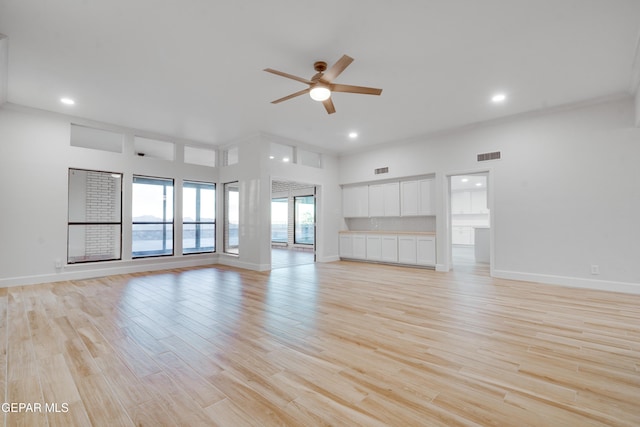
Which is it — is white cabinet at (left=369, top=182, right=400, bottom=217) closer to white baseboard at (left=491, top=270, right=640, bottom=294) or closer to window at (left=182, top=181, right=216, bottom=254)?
white baseboard at (left=491, top=270, right=640, bottom=294)

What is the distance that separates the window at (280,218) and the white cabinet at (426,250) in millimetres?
7072

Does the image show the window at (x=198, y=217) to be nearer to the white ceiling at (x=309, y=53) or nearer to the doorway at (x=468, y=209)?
the white ceiling at (x=309, y=53)

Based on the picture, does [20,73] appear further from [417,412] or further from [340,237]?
[340,237]

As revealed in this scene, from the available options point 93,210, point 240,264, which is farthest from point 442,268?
point 93,210

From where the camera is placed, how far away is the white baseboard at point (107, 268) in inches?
197

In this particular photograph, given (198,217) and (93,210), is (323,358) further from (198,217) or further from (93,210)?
(93,210)

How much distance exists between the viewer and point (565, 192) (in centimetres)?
491

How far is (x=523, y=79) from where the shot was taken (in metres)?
4.05

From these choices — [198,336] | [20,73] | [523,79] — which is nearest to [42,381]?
[198,336]

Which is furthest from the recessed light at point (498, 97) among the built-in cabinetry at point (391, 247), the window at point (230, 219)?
the window at point (230, 219)

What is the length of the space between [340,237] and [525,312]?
530 cm

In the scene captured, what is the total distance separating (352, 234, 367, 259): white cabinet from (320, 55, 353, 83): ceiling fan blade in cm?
505

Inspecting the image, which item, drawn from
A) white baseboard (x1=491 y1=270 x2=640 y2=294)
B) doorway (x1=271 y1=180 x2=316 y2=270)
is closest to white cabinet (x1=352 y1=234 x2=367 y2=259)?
white baseboard (x1=491 y1=270 x2=640 y2=294)

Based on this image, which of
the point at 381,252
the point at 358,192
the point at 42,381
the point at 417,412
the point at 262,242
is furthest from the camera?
the point at 358,192
